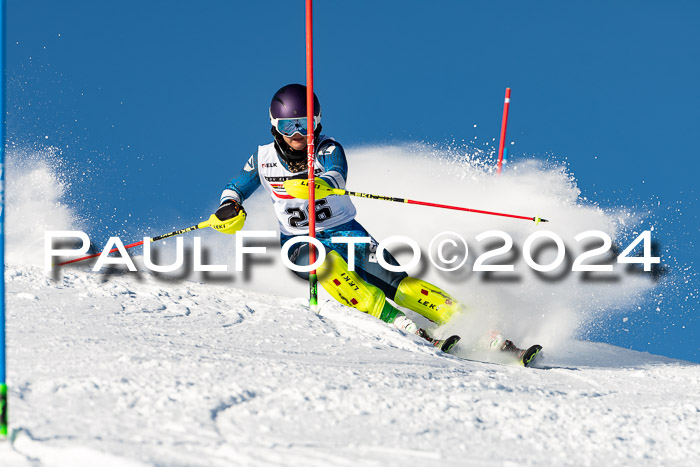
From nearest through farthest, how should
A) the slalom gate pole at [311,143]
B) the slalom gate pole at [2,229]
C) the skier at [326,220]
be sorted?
the slalom gate pole at [2,229] < the slalom gate pole at [311,143] < the skier at [326,220]

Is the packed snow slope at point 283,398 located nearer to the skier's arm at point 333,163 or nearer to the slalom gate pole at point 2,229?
the slalom gate pole at point 2,229

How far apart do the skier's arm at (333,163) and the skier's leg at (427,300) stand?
0.81m

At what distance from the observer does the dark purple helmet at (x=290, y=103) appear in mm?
5020

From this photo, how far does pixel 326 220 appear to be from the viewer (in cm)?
537

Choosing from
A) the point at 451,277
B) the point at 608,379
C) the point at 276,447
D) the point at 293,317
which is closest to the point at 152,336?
the point at 293,317

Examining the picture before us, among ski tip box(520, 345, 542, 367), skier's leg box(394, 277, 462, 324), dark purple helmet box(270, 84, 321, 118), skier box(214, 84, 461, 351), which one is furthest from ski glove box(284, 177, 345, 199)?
ski tip box(520, 345, 542, 367)

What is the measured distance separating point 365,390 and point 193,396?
2.15ft

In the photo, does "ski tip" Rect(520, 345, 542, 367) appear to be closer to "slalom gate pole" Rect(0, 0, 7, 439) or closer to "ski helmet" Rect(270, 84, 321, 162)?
"ski helmet" Rect(270, 84, 321, 162)

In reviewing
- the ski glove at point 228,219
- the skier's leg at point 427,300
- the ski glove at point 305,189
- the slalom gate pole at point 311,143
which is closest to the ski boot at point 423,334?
the skier's leg at point 427,300

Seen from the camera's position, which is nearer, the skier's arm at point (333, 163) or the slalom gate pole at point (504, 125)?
the skier's arm at point (333, 163)

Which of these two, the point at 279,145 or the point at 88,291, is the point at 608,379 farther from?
the point at 88,291

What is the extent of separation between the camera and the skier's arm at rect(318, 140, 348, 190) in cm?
500

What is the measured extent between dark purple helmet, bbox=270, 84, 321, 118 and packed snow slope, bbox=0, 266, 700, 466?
1.42 meters

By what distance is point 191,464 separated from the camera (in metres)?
1.99
